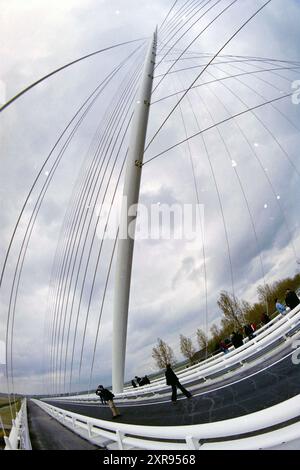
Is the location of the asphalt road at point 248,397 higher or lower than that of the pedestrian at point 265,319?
lower

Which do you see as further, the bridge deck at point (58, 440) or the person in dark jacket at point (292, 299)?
the person in dark jacket at point (292, 299)

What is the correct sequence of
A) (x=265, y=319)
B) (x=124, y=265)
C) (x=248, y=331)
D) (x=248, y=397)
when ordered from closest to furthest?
(x=248, y=397) < (x=248, y=331) < (x=265, y=319) < (x=124, y=265)

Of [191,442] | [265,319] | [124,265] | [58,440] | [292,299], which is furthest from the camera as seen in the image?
[124,265]

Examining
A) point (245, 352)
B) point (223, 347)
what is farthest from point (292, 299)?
point (223, 347)

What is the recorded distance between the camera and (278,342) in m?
6.24

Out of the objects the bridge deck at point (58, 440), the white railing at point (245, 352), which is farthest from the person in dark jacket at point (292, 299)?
the bridge deck at point (58, 440)

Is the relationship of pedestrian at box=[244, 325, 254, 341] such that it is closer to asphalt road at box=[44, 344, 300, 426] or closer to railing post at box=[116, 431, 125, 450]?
asphalt road at box=[44, 344, 300, 426]

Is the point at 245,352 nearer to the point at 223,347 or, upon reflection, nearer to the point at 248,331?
the point at 248,331

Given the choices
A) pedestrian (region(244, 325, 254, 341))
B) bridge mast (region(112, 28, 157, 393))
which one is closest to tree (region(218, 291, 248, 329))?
pedestrian (region(244, 325, 254, 341))

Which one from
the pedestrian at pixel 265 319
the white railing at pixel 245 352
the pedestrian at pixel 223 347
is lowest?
the white railing at pixel 245 352

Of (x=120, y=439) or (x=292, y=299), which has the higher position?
(x=292, y=299)

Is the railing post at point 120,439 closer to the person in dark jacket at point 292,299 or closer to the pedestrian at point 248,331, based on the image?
the person in dark jacket at point 292,299
